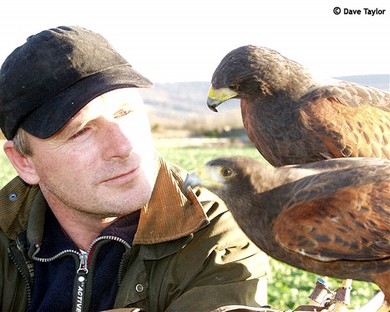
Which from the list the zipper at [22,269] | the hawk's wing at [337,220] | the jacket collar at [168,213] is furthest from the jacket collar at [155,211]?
the hawk's wing at [337,220]

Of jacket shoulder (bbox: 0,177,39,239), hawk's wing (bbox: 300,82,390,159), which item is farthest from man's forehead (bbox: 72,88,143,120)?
hawk's wing (bbox: 300,82,390,159)

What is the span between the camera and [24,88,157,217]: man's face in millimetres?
3002

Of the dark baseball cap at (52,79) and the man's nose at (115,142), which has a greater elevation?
the dark baseball cap at (52,79)

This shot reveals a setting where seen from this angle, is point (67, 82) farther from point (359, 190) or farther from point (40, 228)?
point (359, 190)

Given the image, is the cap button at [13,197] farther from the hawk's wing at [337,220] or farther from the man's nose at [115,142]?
the hawk's wing at [337,220]

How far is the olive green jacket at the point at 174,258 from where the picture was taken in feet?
9.80

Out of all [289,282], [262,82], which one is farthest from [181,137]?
[262,82]

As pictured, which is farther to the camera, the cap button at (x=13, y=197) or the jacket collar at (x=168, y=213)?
the cap button at (x=13, y=197)

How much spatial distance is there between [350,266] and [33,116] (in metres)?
1.73

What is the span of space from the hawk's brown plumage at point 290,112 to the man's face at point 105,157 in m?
0.55

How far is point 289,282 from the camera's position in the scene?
9617 millimetres

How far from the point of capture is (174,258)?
125 inches

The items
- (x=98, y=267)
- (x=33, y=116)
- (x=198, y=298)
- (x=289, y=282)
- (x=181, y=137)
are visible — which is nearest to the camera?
(x=198, y=298)

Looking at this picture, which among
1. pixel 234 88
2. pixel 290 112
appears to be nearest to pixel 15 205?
pixel 234 88
